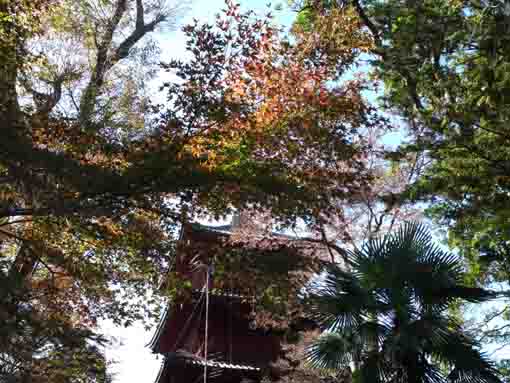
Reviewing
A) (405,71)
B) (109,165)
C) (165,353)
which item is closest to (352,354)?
(109,165)

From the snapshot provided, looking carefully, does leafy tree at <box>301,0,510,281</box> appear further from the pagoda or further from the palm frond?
the pagoda

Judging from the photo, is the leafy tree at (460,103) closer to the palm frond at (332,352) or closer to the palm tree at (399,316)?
the palm tree at (399,316)

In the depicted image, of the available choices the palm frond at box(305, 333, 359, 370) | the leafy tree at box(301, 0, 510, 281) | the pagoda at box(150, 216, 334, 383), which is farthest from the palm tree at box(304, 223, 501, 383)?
the pagoda at box(150, 216, 334, 383)

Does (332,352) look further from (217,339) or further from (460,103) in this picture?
(217,339)

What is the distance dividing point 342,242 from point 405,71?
4490 millimetres

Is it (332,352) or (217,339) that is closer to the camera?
(332,352)

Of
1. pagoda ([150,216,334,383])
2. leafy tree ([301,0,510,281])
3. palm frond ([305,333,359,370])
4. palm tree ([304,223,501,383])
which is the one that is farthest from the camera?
pagoda ([150,216,334,383])

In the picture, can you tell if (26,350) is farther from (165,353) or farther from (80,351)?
(165,353)

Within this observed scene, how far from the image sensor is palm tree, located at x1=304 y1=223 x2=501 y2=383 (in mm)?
5605

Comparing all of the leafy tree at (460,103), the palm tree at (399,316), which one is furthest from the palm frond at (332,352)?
the leafy tree at (460,103)

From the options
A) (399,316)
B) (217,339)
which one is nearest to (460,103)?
(399,316)

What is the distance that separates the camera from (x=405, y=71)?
29.5ft

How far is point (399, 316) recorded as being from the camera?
6023 millimetres

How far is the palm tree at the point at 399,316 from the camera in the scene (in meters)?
5.61
